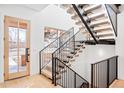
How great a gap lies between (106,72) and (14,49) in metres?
2.36

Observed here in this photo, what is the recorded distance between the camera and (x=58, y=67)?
392cm

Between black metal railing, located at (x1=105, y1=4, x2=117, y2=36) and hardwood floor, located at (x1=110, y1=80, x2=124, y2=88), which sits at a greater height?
black metal railing, located at (x1=105, y1=4, x2=117, y2=36)

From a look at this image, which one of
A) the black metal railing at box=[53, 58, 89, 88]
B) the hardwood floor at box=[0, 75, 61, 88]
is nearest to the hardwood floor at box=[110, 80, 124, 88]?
the black metal railing at box=[53, 58, 89, 88]

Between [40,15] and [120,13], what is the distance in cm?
195

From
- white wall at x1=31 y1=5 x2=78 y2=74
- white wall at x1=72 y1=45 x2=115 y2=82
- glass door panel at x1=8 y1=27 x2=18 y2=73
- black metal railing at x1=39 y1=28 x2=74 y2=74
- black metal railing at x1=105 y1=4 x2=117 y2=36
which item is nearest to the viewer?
glass door panel at x1=8 y1=27 x2=18 y2=73

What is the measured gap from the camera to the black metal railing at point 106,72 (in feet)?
10.6

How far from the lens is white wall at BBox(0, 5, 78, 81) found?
278 centimetres

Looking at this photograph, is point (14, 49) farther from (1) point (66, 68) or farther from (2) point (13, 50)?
(1) point (66, 68)

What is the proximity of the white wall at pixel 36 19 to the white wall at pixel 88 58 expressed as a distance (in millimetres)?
1385

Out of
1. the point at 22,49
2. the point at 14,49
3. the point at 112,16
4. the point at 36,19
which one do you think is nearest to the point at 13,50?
the point at 14,49

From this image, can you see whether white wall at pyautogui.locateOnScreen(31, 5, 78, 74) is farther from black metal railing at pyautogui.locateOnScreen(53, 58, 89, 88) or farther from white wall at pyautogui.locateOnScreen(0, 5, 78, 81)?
black metal railing at pyautogui.locateOnScreen(53, 58, 89, 88)

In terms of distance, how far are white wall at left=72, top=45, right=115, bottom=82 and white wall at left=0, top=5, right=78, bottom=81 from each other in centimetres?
139
